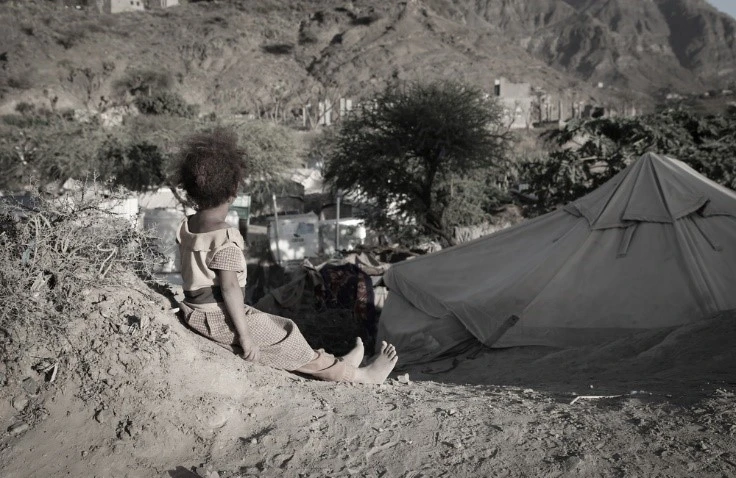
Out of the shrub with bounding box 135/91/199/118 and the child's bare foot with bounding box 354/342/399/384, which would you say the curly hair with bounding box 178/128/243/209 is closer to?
the child's bare foot with bounding box 354/342/399/384

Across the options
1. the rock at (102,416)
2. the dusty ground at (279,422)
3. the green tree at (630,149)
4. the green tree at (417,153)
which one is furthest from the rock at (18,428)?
the green tree at (417,153)

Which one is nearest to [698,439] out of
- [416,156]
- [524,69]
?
[416,156]

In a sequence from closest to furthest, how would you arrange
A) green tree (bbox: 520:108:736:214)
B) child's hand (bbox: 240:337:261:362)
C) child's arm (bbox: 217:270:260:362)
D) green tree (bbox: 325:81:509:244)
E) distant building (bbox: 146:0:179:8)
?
child's arm (bbox: 217:270:260:362)
child's hand (bbox: 240:337:261:362)
green tree (bbox: 520:108:736:214)
green tree (bbox: 325:81:509:244)
distant building (bbox: 146:0:179:8)

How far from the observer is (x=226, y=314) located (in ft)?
10.8

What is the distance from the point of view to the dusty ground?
2.56m

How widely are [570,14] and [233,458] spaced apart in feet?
474

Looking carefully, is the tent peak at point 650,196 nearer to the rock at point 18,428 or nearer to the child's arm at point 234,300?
the child's arm at point 234,300

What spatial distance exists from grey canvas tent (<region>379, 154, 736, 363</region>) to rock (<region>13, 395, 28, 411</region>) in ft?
16.0

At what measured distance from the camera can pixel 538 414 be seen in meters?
2.97

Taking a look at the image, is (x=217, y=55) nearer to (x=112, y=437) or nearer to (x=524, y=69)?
(x=524, y=69)

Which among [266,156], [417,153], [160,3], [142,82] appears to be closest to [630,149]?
[417,153]

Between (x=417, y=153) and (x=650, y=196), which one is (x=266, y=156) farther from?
(x=650, y=196)

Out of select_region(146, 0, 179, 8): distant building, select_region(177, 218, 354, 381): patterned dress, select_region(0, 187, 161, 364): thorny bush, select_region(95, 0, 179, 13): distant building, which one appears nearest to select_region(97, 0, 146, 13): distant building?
select_region(95, 0, 179, 13): distant building

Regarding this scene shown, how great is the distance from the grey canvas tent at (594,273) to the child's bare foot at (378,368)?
3.36 m
